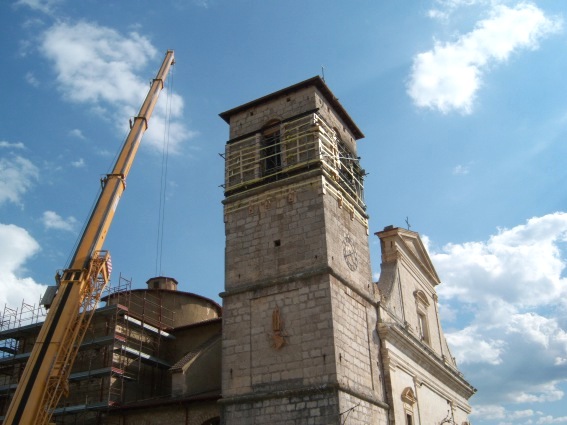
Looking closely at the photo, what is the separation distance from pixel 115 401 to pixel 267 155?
10.3 metres

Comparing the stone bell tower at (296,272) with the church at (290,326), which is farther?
the church at (290,326)

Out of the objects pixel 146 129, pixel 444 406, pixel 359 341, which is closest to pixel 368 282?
pixel 359 341

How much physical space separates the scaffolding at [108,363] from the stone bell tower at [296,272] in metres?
6.61

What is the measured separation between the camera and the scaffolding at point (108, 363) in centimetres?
2267

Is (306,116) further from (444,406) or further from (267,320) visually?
(444,406)

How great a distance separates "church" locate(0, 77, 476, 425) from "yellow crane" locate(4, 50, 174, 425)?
10.8ft

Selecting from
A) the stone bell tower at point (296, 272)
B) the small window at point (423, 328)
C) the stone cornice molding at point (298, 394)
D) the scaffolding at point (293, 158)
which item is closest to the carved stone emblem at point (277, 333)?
the stone bell tower at point (296, 272)

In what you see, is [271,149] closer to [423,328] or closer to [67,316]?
[67,316]

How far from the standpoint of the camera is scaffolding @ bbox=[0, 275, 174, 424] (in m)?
22.7

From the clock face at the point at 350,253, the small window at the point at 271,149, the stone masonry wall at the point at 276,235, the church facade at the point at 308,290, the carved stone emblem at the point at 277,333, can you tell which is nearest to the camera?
the church facade at the point at 308,290

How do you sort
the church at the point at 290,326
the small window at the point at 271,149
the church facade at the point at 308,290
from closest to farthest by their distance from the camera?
the church facade at the point at 308,290
the church at the point at 290,326
the small window at the point at 271,149

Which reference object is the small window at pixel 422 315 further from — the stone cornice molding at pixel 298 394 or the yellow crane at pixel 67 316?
the yellow crane at pixel 67 316

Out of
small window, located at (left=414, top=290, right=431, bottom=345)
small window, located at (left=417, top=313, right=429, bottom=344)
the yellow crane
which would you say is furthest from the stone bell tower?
small window, located at (left=417, top=313, right=429, bottom=344)

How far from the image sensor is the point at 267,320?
59.6 feet
